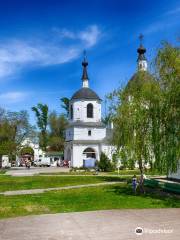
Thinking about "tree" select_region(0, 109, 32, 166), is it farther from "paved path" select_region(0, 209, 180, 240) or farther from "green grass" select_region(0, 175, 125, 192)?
"paved path" select_region(0, 209, 180, 240)

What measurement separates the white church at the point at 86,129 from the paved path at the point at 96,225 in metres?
48.8

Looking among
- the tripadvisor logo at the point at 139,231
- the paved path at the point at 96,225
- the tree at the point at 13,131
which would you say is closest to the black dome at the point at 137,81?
the paved path at the point at 96,225

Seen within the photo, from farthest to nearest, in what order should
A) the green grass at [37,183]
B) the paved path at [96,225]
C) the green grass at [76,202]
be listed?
the green grass at [37,183]
the green grass at [76,202]
the paved path at [96,225]

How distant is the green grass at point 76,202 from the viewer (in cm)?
1722

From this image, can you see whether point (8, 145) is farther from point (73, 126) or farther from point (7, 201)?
point (7, 201)

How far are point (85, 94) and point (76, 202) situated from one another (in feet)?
155

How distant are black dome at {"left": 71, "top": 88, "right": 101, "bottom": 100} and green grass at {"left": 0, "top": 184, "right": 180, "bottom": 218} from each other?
42.6m

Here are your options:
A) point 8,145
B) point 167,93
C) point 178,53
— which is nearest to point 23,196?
point 167,93

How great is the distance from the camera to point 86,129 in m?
65.9

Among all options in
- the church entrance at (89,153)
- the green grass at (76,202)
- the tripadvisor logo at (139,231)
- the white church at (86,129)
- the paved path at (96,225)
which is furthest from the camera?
the church entrance at (89,153)

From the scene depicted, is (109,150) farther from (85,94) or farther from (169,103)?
(169,103)

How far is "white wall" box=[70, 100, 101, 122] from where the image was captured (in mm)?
65562

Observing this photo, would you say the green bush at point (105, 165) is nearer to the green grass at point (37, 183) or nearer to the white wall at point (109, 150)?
the white wall at point (109, 150)

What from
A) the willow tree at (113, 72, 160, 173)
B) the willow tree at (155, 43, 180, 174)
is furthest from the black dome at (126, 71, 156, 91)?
the willow tree at (155, 43, 180, 174)
